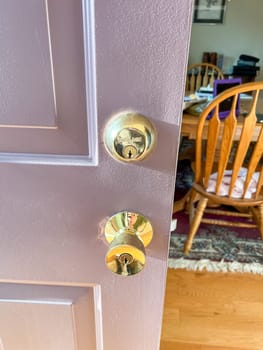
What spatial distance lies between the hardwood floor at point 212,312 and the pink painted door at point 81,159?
815mm

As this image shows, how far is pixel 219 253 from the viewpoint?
1.71 meters

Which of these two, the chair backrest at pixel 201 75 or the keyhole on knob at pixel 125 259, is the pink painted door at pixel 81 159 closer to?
the keyhole on knob at pixel 125 259

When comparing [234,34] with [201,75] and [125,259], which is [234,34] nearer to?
[201,75]

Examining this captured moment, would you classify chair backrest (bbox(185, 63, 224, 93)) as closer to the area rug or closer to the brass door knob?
the area rug

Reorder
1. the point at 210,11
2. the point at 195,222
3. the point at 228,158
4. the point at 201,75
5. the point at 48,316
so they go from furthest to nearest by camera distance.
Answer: the point at 210,11 < the point at 201,75 < the point at 195,222 < the point at 228,158 < the point at 48,316

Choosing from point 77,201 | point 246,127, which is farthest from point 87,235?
point 246,127

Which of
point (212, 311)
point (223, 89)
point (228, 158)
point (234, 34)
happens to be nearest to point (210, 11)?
point (234, 34)

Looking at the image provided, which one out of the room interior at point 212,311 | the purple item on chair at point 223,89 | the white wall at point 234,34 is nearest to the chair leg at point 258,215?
the room interior at point 212,311

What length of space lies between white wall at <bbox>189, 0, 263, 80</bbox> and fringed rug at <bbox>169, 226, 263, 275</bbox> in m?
2.53

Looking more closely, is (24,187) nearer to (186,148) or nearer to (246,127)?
(246,127)

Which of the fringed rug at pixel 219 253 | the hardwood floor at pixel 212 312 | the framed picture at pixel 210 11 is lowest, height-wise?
the hardwood floor at pixel 212 312

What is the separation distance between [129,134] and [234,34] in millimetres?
3781

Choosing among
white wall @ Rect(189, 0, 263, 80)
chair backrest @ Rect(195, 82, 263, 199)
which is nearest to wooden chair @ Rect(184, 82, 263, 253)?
chair backrest @ Rect(195, 82, 263, 199)

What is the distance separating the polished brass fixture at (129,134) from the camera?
39 cm
